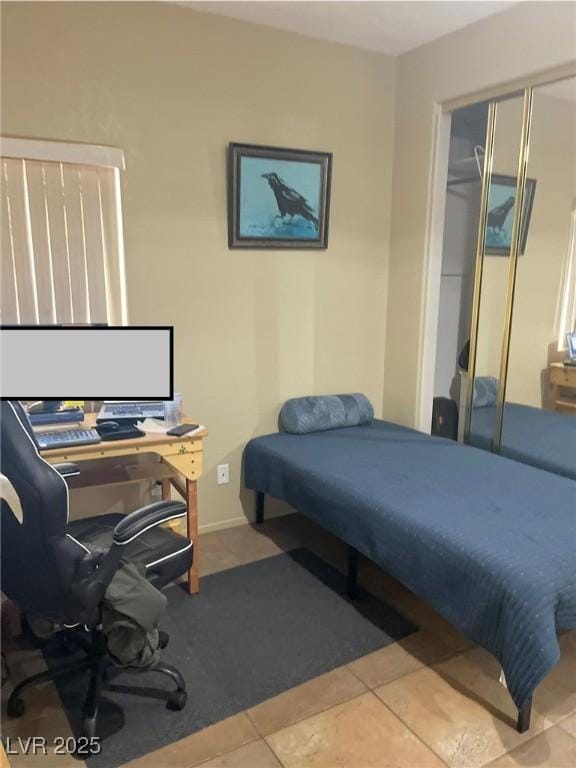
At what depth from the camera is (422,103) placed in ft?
10.3

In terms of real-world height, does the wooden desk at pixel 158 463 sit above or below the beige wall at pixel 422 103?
below

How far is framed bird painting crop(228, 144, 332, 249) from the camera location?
2.91 meters

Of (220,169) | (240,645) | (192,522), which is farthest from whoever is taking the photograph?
(220,169)

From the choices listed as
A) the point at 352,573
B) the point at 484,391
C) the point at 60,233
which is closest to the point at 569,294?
the point at 484,391

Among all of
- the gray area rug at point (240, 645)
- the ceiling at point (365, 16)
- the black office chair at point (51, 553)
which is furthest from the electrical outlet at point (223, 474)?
the ceiling at point (365, 16)

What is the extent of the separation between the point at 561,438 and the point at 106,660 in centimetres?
229

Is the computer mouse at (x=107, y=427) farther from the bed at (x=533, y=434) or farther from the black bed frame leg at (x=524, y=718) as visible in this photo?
the bed at (x=533, y=434)

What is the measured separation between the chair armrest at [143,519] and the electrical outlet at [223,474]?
4.15 feet

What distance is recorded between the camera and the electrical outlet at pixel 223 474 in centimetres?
317

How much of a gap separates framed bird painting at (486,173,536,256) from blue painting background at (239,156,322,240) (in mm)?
907

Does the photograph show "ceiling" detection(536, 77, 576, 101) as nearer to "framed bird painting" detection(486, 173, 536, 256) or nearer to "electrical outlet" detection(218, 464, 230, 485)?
"framed bird painting" detection(486, 173, 536, 256)

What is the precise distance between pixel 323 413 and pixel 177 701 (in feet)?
5.63

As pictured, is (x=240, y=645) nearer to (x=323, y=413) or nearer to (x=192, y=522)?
(x=192, y=522)

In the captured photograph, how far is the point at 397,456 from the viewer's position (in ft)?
9.25
